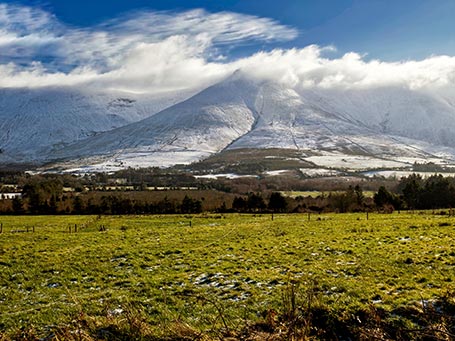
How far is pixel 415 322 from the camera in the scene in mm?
10680

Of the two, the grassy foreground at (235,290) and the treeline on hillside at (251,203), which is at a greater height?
the grassy foreground at (235,290)

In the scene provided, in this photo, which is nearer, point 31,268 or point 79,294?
point 79,294

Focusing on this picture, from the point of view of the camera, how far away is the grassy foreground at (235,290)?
838 centimetres

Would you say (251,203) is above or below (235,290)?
below

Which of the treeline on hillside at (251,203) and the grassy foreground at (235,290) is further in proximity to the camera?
the treeline on hillside at (251,203)

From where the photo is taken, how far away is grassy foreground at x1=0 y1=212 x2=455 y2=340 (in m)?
8.38

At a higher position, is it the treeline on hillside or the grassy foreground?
the grassy foreground

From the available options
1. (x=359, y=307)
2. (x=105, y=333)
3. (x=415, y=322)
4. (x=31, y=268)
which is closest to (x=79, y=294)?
(x=31, y=268)

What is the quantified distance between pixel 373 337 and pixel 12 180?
178618 mm

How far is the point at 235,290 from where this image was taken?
15.0 meters

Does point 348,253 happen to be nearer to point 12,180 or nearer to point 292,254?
point 292,254

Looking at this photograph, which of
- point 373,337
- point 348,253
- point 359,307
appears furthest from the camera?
point 348,253

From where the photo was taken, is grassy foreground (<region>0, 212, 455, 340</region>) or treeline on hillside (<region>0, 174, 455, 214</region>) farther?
treeline on hillside (<region>0, 174, 455, 214</region>)

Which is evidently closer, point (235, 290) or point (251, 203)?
point (235, 290)
